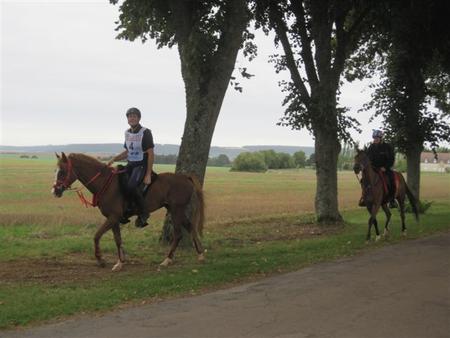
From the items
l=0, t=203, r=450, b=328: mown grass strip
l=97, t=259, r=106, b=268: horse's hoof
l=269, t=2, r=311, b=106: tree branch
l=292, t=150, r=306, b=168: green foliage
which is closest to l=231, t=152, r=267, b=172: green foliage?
l=292, t=150, r=306, b=168: green foliage

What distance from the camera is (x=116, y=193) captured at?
978cm

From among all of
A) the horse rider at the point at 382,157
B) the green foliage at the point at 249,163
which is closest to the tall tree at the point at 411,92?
the horse rider at the point at 382,157

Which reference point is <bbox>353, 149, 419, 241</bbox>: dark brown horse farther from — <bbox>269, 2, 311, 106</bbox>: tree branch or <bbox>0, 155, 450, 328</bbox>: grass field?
<bbox>269, 2, 311, 106</bbox>: tree branch

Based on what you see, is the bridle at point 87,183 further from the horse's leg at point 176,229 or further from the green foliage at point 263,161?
the green foliage at point 263,161

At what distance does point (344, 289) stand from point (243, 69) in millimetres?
6864

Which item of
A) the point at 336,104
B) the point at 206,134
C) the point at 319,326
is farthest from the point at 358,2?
the point at 319,326

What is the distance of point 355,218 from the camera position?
20781 mm

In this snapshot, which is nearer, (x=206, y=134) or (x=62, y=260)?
(x=62, y=260)

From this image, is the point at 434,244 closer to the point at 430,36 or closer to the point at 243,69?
the point at 243,69

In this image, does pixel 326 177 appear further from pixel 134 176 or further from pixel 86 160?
pixel 86 160

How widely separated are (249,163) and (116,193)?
10305 centimetres

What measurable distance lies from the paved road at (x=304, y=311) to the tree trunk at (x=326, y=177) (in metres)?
8.76

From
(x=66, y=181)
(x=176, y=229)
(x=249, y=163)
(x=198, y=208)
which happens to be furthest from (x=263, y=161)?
(x=66, y=181)

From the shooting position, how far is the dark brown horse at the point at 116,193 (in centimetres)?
952
